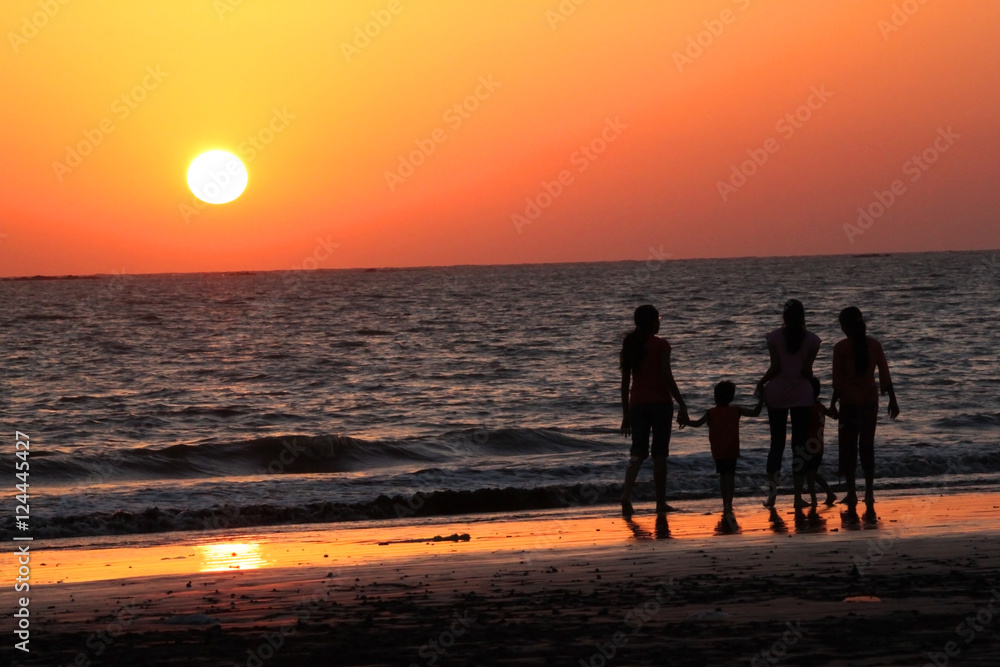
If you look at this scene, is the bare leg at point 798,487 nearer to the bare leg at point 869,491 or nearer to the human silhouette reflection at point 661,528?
the bare leg at point 869,491

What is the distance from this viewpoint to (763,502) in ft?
37.7

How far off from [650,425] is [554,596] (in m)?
3.86

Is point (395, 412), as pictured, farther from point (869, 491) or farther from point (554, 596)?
point (554, 596)

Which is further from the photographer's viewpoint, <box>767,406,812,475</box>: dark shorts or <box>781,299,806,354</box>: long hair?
<box>767,406,812,475</box>: dark shorts

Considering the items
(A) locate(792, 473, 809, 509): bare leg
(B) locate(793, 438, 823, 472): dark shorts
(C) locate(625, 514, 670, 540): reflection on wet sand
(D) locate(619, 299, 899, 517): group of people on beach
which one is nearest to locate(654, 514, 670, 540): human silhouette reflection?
(C) locate(625, 514, 670, 540): reflection on wet sand

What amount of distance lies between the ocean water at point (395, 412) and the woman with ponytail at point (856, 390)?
2.64 metres

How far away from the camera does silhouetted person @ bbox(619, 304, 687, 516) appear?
32.3 feet

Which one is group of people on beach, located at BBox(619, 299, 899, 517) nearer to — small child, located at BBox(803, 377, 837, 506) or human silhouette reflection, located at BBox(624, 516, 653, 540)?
small child, located at BBox(803, 377, 837, 506)

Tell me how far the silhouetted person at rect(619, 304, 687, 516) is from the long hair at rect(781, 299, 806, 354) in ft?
3.20

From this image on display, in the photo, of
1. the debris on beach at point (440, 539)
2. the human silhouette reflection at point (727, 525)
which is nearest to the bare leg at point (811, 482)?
the human silhouette reflection at point (727, 525)

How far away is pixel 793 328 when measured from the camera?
9617mm

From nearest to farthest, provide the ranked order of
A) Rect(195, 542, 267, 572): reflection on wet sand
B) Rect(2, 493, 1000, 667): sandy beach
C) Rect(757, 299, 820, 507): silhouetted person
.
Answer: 1. Rect(2, 493, 1000, 667): sandy beach
2. Rect(195, 542, 267, 572): reflection on wet sand
3. Rect(757, 299, 820, 507): silhouetted person

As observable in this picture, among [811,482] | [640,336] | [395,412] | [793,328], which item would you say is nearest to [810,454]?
[811,482]

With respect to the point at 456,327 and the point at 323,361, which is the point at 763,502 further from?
the point at 456,327
